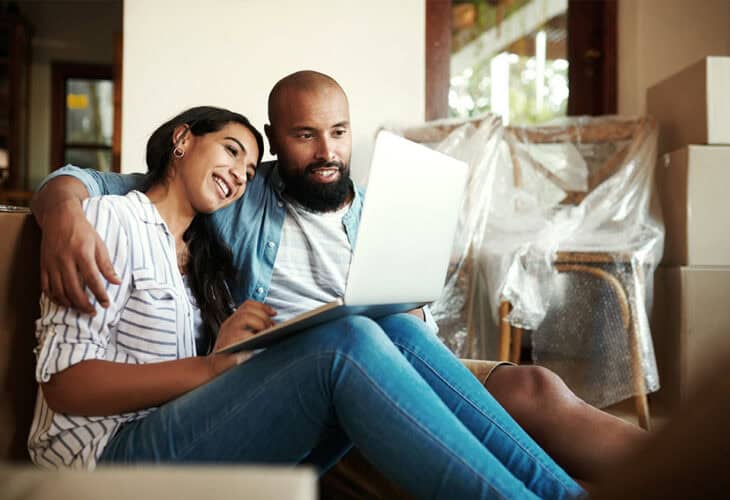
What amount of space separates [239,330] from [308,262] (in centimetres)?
54

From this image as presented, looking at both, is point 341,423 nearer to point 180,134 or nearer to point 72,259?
point 72,259

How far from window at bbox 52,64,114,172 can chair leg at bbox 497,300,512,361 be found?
165 inches

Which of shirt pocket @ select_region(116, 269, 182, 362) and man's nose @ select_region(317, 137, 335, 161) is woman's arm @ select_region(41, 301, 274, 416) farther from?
man's nose @ select_region(317, 137, 335, 161)

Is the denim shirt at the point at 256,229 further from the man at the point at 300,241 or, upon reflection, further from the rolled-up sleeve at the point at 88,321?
the rolled-up sleeve at the point at 88,321

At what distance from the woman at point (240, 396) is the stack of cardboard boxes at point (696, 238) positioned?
1776 millimetres

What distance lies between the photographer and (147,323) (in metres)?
0.97

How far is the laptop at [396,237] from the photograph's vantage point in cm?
86

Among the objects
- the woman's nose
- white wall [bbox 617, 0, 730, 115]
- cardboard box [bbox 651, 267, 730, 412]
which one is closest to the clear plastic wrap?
cardboard box [bbox 651, 267, 730, 412]

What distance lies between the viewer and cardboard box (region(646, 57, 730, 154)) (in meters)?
2.61

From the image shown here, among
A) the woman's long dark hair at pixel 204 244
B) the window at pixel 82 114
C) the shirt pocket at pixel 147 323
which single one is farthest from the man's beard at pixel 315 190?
the window at pixel 82 114

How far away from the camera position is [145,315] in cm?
97

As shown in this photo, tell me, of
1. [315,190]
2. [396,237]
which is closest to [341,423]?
[396,237]

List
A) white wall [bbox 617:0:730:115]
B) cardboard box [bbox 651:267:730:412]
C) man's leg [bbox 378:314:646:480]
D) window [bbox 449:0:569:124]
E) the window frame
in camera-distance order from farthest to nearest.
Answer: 1. the window frame
2. window [bbox 449:0:569:124]
3. white wall [bbox 617:0:730:115]
4. cardboard box [bbox 651:267:730:412]
5. man's leg [bbox 378:314:646:480]

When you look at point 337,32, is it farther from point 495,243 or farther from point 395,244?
point 395,244
